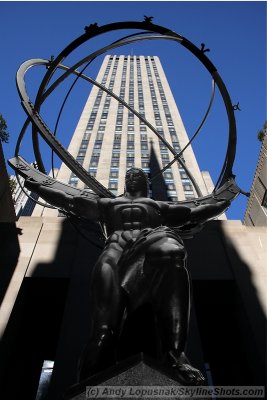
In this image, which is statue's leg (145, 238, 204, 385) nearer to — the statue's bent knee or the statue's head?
the statue's bent knee

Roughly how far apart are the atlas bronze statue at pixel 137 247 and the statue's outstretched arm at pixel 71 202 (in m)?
0.02

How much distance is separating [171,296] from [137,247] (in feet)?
2.74

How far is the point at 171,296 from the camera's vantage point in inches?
173

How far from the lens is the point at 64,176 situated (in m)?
41.6

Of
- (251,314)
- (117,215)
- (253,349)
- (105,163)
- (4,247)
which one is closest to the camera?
(117,215)

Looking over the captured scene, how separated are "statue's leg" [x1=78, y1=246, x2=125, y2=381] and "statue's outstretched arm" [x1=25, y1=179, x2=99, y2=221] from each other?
→ 4.51 ft

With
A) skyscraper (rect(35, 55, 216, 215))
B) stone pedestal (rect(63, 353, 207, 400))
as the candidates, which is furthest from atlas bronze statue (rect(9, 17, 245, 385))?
skyscraper (rect(35, 55, 216, 215))

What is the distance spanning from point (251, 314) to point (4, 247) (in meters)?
4.81

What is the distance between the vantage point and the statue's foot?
355 cm

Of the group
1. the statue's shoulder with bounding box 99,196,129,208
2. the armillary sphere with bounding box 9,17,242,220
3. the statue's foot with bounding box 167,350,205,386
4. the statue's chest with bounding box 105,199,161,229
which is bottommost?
the statue's foot with bounding box 167,350,205,386

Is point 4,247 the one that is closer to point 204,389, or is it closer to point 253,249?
point 253,249

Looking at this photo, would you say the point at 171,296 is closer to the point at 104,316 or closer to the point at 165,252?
the point at 165,252

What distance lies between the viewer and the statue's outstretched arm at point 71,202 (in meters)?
6.38

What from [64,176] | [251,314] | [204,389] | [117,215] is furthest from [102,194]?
[64,176]
